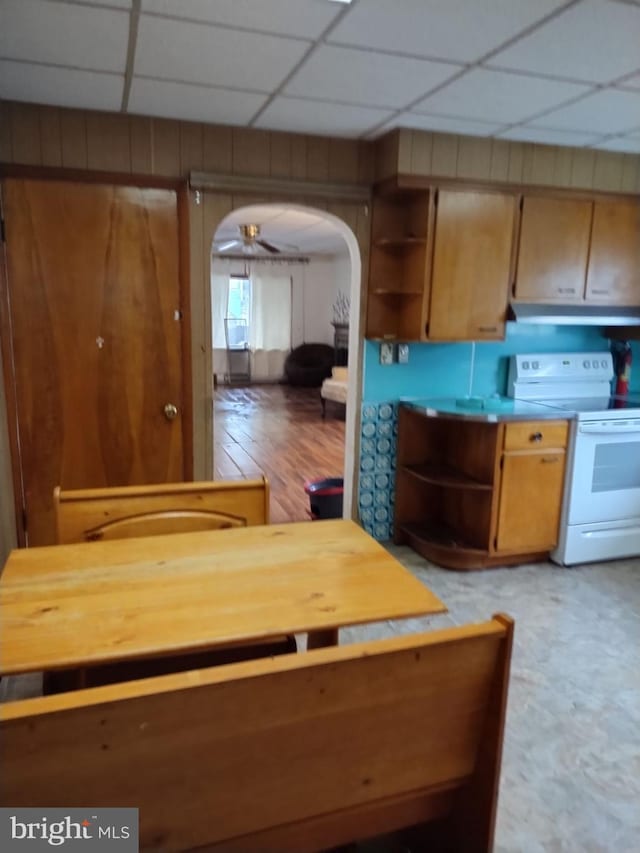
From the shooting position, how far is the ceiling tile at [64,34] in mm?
1857

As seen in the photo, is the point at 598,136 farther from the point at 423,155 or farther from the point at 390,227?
the point at 390,227

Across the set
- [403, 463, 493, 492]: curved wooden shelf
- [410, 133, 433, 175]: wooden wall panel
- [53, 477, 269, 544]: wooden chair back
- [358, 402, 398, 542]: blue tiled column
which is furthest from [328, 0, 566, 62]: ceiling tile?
[403, 463, 493, 492]: curved wooden shelf

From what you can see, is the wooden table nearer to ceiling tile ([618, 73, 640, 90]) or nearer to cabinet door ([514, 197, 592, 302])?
ceiling tile ([618, 73, 640, 90])

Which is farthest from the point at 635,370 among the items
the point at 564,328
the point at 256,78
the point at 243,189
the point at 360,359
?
the point at 256,78

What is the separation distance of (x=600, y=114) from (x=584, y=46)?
85 cm

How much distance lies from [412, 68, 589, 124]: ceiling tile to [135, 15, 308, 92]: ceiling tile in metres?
0.70

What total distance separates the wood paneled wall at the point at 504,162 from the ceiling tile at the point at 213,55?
0.93 metres

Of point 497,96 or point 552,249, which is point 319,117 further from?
point 552,249

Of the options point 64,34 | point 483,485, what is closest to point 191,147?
point 64,34

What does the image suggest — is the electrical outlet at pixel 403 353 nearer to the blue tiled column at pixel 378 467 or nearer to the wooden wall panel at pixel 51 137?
the blue tiled column at pixel 378 467

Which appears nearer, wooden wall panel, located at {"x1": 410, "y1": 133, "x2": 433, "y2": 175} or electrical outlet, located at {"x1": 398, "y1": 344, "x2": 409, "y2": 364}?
wooden wall panel, located at {"x1": 410, "y1": 133, "x2": 433, "y2": 175}

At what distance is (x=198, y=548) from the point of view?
5.65 feet

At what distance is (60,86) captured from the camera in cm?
251

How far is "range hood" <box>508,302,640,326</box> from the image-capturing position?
3.50 metres
